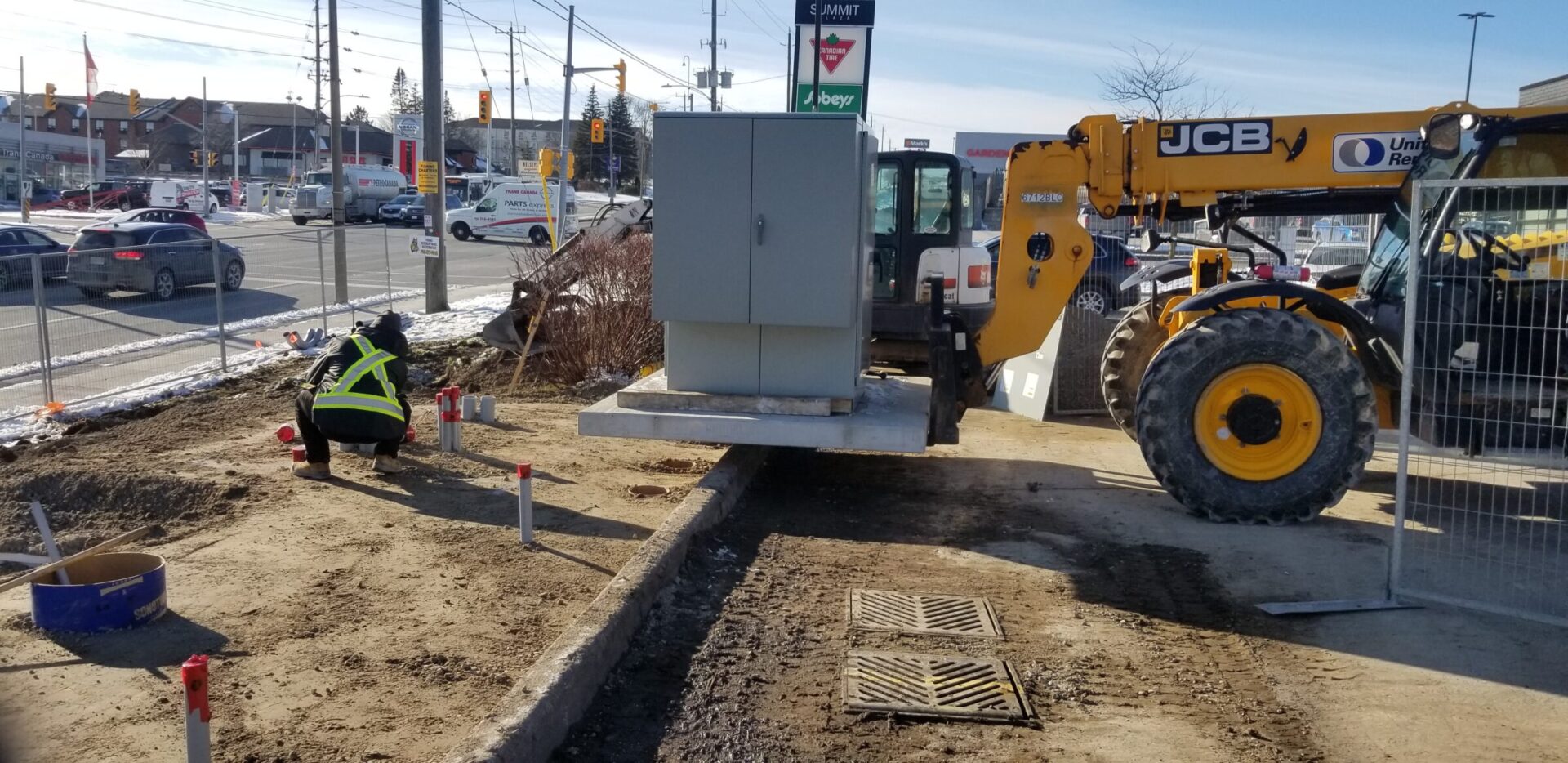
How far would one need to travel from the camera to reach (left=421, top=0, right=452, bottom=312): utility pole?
1891 cm

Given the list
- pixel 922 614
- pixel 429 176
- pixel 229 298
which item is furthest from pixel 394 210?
pixel 922 614

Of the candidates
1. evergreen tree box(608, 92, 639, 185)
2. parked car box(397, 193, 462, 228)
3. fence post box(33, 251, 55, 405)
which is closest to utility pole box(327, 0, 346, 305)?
fence post box(33, 251, 55, 405)

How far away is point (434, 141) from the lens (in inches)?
763

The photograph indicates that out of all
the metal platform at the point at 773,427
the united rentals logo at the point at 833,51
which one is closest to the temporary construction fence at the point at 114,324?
the metal platform at the point at 773,427

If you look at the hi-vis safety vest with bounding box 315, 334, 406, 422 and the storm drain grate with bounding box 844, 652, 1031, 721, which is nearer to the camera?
the storm drain grate with bounding box 844, 652, 1031, 721

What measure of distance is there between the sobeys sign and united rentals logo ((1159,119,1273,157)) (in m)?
6.68

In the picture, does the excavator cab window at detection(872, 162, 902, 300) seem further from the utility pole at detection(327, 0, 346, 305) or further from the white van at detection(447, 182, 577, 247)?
the white van at detection(447, 182, 577, 247)

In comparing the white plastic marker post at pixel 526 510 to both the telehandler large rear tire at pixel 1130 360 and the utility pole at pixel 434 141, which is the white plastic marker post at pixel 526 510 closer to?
the telehandler large rear tire at pixel 1130 360

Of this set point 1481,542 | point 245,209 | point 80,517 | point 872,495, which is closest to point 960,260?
point 872,495

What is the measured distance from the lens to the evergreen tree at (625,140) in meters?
94.6

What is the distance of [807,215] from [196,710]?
5501 millimetres

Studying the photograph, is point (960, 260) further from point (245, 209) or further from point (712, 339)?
point (245, 209)

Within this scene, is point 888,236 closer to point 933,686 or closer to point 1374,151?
point 1374,151

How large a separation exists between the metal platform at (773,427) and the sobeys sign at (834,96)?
7.22 meters
